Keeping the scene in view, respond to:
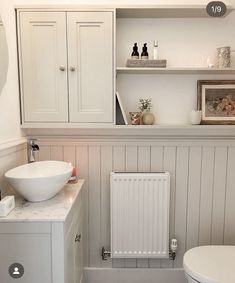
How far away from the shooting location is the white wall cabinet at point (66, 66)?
167 centimetres

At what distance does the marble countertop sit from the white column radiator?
419 millimetres

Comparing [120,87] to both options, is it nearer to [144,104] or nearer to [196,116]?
[144,104]

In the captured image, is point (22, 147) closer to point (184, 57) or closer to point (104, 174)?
point (104, 174)

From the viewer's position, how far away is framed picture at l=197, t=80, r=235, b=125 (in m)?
1.86

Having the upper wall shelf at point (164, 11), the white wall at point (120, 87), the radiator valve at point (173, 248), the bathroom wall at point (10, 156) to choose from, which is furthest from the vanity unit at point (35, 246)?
the upper wall shelf at point (164, 11)

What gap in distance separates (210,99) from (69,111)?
3.18 ft

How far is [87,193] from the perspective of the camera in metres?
1.95

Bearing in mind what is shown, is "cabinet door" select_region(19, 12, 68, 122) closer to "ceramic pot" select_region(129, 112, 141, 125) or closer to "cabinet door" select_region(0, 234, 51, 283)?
"ceramic pot" select_region(129, 112, 141, 125)

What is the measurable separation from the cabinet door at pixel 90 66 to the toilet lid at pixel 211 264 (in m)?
0.96

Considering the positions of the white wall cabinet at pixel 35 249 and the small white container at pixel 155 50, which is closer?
the white wall cabinet at pixel 35 249

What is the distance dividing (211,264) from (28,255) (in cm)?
97

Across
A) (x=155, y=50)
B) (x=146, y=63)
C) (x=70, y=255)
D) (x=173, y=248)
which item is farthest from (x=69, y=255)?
(x=155, y=50)

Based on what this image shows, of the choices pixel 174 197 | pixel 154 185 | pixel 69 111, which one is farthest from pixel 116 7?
pixel 174 197

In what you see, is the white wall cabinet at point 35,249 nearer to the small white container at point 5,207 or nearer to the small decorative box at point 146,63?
the small white container at point 5,207
